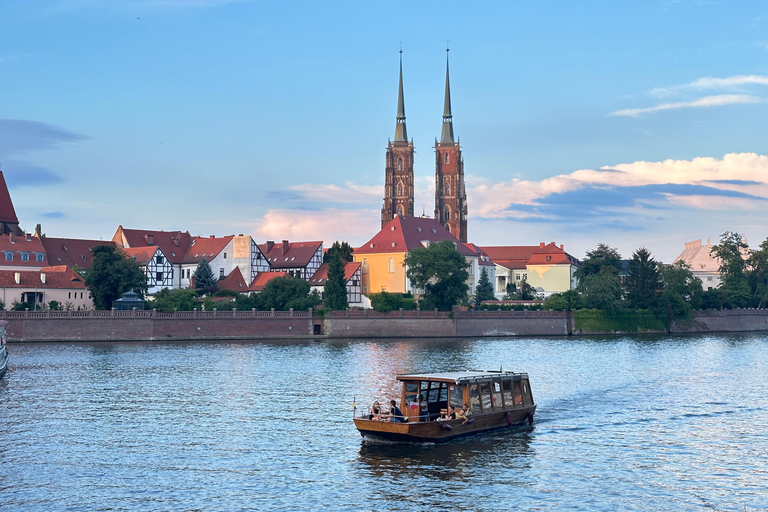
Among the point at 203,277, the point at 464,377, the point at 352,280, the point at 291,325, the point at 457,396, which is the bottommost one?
the point at 457,396

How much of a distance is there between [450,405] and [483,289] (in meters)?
117

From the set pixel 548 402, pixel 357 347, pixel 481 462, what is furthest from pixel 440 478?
pixel 357 347

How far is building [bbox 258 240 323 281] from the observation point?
481ft

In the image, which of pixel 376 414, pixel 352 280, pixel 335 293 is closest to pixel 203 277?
pixel 352 280

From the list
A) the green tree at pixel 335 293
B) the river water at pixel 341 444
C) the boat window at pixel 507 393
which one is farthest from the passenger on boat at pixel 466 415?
the green tree at pixel 335 293

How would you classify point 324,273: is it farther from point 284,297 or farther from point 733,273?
point 733,273

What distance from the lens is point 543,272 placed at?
172625 mm

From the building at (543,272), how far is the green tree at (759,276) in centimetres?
3177

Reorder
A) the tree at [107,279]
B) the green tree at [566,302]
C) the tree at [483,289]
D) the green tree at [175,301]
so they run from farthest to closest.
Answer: the tree at [483,289] < the green tree at [566,302] < the tree at [107,279] < the green tree at [175,301]

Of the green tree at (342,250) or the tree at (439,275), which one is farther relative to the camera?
the green tree at (342,250)

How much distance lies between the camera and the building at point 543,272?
171 m

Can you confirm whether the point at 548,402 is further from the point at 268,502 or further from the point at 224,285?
the point at 224,285

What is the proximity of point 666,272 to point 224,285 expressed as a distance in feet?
215

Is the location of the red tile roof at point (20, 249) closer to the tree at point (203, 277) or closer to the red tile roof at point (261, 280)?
the tree at point (203, 277)
